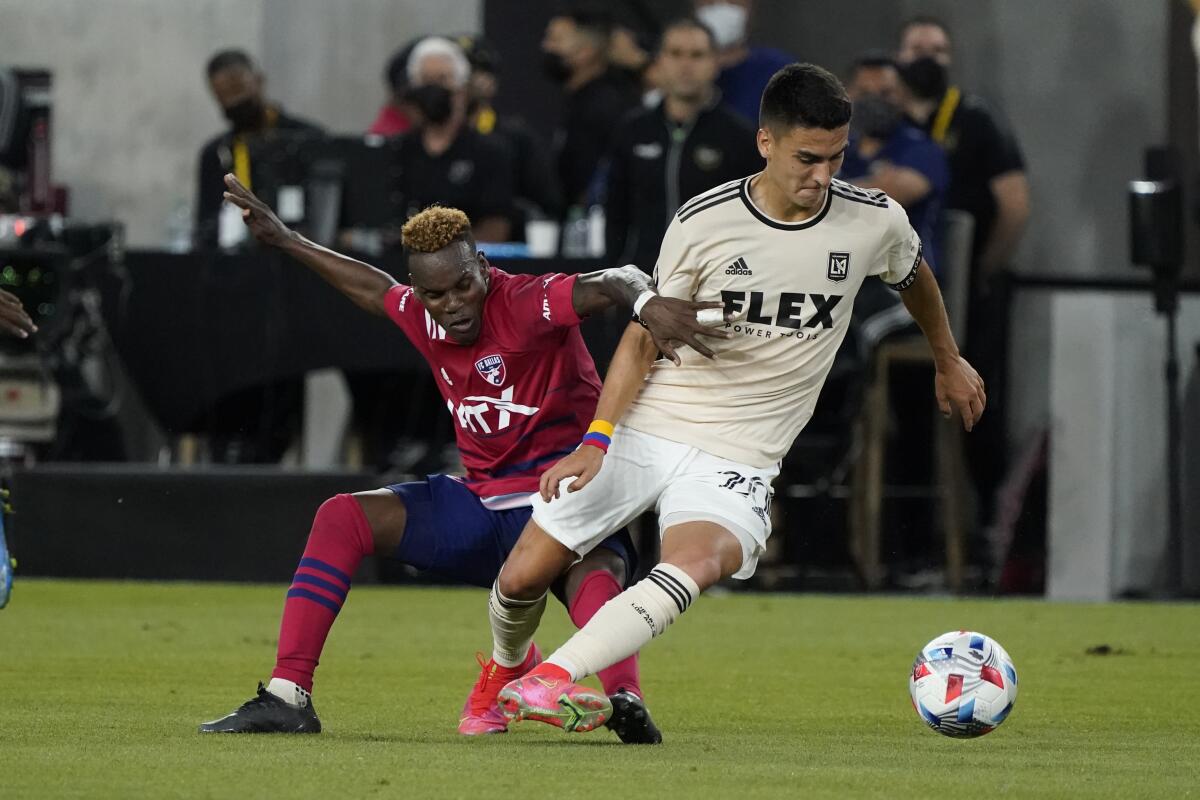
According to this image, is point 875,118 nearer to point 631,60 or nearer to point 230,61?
point 631,60

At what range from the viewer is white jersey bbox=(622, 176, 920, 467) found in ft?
20.0

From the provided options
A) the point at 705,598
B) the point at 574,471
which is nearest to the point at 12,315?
the point at 574,471

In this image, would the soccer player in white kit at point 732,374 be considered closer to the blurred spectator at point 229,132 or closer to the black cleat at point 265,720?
the black cleat at point 265,720

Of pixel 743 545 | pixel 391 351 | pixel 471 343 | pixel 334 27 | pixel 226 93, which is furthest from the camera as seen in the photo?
pixel 334 27

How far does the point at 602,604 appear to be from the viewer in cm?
616

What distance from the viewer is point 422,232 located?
6207 millimetres

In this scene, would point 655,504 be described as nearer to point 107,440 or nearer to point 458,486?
point 458,486

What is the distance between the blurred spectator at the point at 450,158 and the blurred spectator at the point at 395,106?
2.69 ft

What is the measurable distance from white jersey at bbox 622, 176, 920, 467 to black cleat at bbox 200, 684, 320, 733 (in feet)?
3.99

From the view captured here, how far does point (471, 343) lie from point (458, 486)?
0.43 m

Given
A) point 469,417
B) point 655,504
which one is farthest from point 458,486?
point 655,504

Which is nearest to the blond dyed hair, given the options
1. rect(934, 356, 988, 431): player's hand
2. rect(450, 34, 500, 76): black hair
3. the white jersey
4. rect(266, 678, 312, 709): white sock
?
the white jersey

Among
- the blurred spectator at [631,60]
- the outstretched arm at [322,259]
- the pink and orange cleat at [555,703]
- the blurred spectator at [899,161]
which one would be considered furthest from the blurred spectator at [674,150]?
the pink and orange cleat at [555,703]

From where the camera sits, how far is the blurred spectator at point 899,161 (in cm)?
1225
